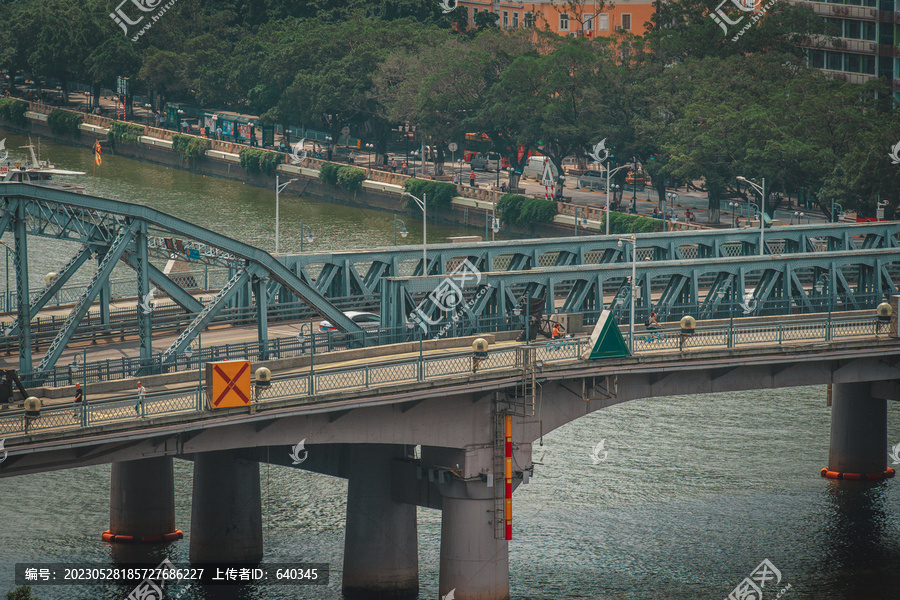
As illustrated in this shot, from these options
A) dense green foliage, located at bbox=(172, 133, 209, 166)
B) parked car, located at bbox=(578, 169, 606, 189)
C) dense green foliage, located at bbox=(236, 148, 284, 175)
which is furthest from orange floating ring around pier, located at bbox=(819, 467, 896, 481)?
dense green foliage, located at bbox=(172, 133, 209, 166)

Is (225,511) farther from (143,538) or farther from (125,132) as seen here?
(125,132)

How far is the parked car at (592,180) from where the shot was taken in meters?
154

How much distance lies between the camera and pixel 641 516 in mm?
71500

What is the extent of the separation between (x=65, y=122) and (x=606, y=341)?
472ft

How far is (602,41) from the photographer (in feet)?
514

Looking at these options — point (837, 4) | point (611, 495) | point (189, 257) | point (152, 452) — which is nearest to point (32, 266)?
point (189, 257)

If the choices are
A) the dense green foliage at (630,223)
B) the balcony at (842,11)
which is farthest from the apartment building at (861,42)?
the dense green foliage at (630,223)

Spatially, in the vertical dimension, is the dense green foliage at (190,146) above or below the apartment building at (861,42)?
below

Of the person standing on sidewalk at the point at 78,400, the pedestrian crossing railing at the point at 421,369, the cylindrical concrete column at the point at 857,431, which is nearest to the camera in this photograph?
the person standing on sidewalk at the point at 78,400

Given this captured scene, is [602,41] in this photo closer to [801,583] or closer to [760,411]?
[760,411]

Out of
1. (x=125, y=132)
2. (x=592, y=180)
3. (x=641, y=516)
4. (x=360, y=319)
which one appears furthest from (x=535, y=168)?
(x=641, y=516)

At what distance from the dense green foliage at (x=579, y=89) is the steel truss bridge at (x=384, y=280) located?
4783 cm

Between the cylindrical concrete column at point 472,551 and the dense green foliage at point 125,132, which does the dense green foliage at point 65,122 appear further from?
the cylindrical concrete column at point 472,551

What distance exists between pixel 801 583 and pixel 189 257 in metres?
29.3
